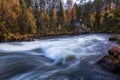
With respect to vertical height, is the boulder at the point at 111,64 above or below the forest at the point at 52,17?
below

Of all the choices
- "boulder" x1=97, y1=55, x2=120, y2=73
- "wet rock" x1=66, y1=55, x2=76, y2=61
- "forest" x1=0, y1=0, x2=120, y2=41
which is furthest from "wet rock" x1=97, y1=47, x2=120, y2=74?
"forest" x1=0, y1=0, x2=120, y2=41

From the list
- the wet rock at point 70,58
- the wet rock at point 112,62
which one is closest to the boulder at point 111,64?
the wet rock at point 112,62

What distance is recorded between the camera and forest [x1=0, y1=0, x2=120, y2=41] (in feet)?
134

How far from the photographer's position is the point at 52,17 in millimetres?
Result: 61062

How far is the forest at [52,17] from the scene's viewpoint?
134 feet

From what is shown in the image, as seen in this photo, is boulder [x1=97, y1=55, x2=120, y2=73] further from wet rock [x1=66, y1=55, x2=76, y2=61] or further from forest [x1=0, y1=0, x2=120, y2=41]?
forest [x1=0, y1=0, x2=120, y2=41]

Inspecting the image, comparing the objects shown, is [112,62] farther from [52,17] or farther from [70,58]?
[52,17]

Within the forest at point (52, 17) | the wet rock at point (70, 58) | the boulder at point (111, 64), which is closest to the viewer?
the boulder at point (111, 64)

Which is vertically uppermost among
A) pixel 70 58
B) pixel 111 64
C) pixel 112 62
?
pixel 112 62

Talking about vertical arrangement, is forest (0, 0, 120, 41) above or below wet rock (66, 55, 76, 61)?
above

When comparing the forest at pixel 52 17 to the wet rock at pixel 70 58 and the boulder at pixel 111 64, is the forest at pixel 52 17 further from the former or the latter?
the boulder at pixel 111 64

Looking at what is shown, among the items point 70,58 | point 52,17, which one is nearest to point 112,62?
point 70,58

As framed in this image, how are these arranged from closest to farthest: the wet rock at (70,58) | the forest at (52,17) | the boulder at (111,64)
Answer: the boulder at (111,64) → the wet rock at (70,58) → the forest at (52,17)

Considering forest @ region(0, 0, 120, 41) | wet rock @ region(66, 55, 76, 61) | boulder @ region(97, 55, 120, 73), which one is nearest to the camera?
boulder @ region(97, 55, 120, 73)
